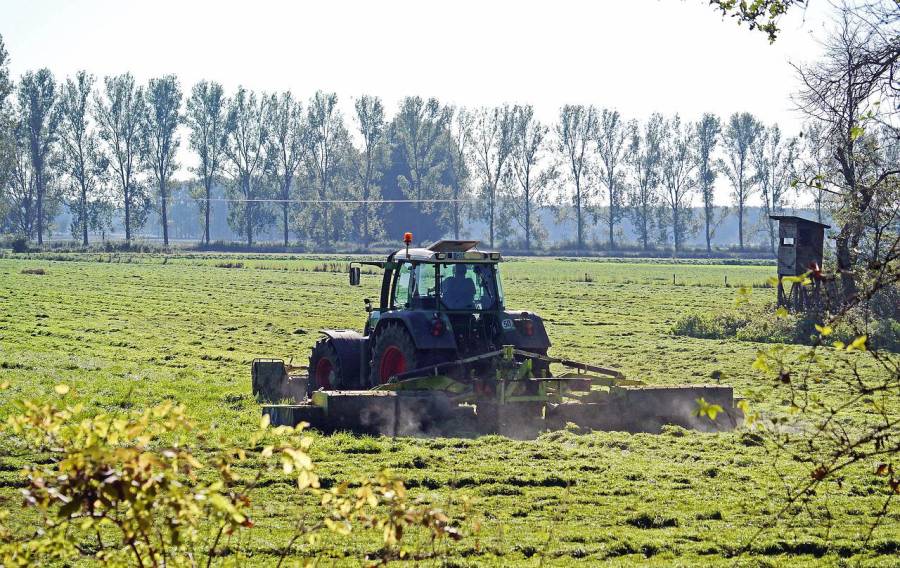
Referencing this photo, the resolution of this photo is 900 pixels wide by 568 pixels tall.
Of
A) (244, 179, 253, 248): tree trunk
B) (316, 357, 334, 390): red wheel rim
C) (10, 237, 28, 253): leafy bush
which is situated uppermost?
(244, 179, 253, 248): tree trunk

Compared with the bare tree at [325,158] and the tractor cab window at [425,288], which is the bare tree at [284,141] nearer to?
the bare tree at [325,158]

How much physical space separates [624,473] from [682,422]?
11.7 ft

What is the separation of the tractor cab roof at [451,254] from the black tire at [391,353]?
3.18ft

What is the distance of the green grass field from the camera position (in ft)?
28.4

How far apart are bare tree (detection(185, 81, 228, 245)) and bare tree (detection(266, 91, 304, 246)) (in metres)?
4.48

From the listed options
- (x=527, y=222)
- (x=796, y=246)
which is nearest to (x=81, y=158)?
(x=527, y=222)

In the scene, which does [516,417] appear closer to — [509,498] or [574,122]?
[509,498]

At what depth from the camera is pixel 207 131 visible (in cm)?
10962

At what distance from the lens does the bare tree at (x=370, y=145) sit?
113 m

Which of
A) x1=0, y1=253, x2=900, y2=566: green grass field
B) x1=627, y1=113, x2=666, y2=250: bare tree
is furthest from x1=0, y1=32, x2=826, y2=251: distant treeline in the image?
x1=0, y1=253, x2=900, y2=566: green grass field

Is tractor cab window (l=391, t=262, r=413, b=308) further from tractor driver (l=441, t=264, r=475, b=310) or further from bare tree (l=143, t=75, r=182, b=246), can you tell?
bare tree (l=143, t=75, r=182, b=246)

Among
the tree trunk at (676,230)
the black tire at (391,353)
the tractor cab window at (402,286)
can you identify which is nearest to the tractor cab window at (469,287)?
the tractor cab window at (402,286)

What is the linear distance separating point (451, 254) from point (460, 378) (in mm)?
1716

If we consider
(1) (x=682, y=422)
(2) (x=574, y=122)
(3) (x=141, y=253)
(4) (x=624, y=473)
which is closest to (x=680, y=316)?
(1) (x=682, y=422)
